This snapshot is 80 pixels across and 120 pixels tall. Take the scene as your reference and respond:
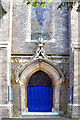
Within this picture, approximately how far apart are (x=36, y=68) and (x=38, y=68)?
102 millimetres

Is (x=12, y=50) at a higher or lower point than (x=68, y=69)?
higher

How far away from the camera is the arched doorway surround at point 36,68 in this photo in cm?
997

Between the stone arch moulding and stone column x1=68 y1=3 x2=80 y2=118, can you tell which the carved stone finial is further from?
stone column x1=68 y1=3 x2=80 y2=118

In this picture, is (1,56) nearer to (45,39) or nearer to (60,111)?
(45,39)

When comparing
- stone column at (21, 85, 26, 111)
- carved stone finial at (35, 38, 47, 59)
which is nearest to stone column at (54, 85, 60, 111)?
stone column at (21, 85, 26, 111)

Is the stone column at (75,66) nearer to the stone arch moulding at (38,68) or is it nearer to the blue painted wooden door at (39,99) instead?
the stone arch moulding at (38,68)

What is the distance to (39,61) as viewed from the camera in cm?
1002

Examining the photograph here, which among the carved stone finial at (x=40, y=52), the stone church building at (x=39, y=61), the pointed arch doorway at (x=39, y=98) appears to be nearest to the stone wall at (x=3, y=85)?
the stone church building at (x=39, y=61)

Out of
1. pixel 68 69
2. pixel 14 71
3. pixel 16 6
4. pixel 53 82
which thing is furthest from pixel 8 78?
pixel 16 6

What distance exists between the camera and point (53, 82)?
10.3m

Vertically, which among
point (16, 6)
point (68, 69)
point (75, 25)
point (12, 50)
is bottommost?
point (68, 69)

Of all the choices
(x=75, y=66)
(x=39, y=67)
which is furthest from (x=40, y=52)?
(x=75, y=66)

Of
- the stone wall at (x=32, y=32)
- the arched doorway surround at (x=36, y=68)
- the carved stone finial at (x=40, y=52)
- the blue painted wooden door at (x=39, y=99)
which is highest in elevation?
the stone wall at (x=32, y=32)

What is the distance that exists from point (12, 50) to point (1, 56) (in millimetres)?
925
